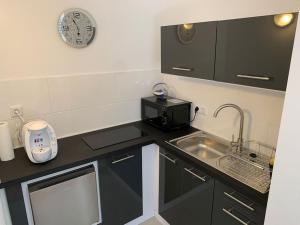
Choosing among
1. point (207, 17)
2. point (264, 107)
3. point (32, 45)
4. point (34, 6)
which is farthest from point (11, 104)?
point (264, 107)

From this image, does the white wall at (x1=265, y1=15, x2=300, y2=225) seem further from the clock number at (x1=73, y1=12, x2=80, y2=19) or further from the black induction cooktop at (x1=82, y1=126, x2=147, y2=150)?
the clock number at (x1=73, y1=12, x2=80, y2=19)

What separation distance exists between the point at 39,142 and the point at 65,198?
427 mm

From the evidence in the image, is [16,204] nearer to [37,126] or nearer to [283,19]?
[37,126]

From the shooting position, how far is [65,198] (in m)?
1.57

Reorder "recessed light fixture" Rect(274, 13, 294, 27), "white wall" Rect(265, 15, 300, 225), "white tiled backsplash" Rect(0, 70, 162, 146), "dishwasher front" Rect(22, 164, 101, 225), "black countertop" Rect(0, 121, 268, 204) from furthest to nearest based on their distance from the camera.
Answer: "white tiled backsplash" Rect(0, 70, 162, 146) → "dishwasher front" Rect(22, 164, 101, 225) → "black countertop" Rect(0, 121, 268, 204) → "recessed light fixture" Rect(274, 13, 294, 27) → "white wall" Rect(265, 15, 300, 225)

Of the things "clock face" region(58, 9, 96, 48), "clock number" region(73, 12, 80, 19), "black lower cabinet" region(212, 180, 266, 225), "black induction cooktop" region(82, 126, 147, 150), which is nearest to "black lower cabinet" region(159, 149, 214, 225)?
"black lower cabinet" region(212, 180, 266, 225)

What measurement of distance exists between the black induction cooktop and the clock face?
78 centimetres

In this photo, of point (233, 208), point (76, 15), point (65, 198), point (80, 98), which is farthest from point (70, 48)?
point (233, 208)

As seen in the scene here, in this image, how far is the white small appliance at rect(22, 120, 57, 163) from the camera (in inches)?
58.8

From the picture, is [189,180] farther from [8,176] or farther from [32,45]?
[32,45]

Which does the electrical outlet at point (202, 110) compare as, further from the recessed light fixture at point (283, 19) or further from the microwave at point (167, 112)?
the recessed light fixture at point (283, 19)

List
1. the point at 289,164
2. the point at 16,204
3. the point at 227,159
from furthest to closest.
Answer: the point at 227,159 → the point at 16,204 → the point at 289,164

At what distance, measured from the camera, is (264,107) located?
62.4 inches

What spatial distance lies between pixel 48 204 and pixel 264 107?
1.62m
